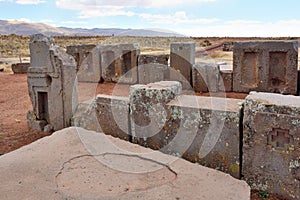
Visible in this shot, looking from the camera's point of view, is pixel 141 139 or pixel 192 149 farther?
pixel 141 139

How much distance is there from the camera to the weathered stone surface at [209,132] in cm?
394

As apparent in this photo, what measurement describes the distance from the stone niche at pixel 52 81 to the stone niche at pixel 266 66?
5510 mm

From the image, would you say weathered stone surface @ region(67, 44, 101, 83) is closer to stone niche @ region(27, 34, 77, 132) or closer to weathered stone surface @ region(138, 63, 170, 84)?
weathered stone surface @ region(138, 63, 170, 84)

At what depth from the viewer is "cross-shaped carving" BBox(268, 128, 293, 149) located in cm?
361

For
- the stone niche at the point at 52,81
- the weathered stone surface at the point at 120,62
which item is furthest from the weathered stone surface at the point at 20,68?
the stone niche at the point at 52,81

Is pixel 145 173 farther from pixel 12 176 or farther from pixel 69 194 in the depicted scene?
pixel 12 176

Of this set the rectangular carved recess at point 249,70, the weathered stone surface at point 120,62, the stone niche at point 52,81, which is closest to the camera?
the stone niche at point 52,81

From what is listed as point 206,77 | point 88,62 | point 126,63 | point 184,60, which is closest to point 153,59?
point 184,60

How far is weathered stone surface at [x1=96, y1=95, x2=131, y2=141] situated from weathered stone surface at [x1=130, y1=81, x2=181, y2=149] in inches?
5.8

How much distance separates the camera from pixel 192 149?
424cm

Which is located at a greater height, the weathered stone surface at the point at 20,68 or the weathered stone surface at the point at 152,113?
the weathered stone surface at the point at 20,68

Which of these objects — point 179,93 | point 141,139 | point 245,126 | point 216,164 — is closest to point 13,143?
point 141,139

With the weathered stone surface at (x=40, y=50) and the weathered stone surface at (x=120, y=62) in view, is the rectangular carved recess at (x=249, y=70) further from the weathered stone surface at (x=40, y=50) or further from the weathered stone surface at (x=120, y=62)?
the weathered stone surface at (x=40, y=50)

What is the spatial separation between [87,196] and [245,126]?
2186 millimetres
